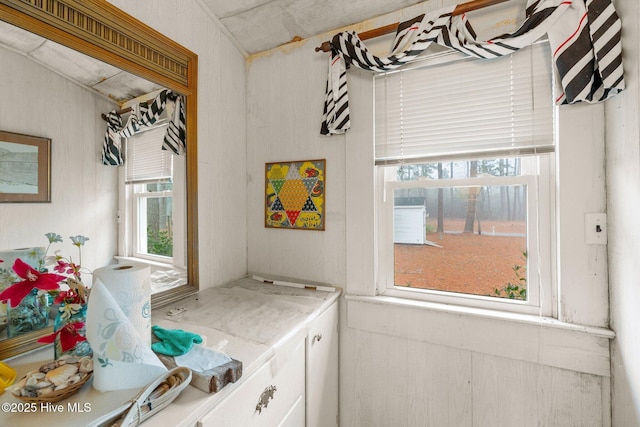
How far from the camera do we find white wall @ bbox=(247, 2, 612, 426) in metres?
1.12

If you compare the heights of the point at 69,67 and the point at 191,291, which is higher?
the point at 69,67

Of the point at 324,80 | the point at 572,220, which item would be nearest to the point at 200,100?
the point at 324,80

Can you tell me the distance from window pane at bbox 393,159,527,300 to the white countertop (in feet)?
1.67

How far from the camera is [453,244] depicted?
144cm

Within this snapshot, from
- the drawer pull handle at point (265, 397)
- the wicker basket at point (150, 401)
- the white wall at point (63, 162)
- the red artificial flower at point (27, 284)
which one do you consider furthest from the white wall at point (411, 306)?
the red artificial flower at point (27, 284)

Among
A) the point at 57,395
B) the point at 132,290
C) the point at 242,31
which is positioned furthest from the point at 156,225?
the point at 242,31

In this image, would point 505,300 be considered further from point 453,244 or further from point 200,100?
point 200,100

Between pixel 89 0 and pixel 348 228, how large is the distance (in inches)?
56.6

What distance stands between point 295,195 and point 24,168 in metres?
1.13

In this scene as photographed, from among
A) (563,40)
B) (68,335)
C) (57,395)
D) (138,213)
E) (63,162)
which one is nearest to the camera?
(57,395)

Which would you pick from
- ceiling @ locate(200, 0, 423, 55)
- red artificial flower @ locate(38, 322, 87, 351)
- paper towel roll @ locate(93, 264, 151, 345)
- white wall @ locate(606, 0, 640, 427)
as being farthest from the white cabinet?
ceiling @ locate(200, 0, 423, 55)

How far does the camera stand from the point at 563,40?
1.07m

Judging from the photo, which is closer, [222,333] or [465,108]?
[222,333]

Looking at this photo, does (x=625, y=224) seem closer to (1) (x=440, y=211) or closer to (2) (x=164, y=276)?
(1) (x=440, y=211)
